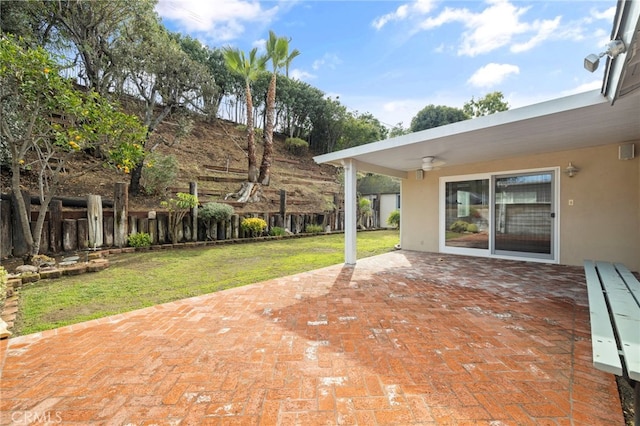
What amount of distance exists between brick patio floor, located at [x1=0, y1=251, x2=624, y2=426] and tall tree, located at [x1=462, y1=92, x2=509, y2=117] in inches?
930

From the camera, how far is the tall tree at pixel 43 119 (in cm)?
439

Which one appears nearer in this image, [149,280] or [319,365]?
[319,365]

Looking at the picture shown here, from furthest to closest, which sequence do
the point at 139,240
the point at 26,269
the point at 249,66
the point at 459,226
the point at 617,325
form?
the point at 249,66 < the point at 139,240 < the point at 459,226 < the point at 26,269 < the point at 617,325

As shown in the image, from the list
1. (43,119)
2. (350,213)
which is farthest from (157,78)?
(350,213)

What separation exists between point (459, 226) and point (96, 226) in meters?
8.85

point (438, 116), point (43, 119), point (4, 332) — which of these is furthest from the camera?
point (438, 116)

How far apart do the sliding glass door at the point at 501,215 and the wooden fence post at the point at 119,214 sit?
8.19 meters

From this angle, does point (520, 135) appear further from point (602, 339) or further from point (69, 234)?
point (69, 234)

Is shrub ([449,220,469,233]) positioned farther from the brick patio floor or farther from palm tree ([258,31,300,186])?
palm tree ([258,31,300,186])

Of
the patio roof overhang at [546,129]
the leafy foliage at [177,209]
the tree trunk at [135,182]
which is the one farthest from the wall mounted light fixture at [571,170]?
the tree trunk at [135,182]

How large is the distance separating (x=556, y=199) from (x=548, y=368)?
16.3 feet

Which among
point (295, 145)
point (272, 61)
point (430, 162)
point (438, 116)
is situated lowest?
point (430, 162)

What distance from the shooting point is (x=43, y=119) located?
4.97m

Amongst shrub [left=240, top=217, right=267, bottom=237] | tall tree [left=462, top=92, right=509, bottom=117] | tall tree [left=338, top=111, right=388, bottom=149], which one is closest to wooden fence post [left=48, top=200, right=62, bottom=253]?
shrub [left=240, top=217, right=267, bottom=237]
